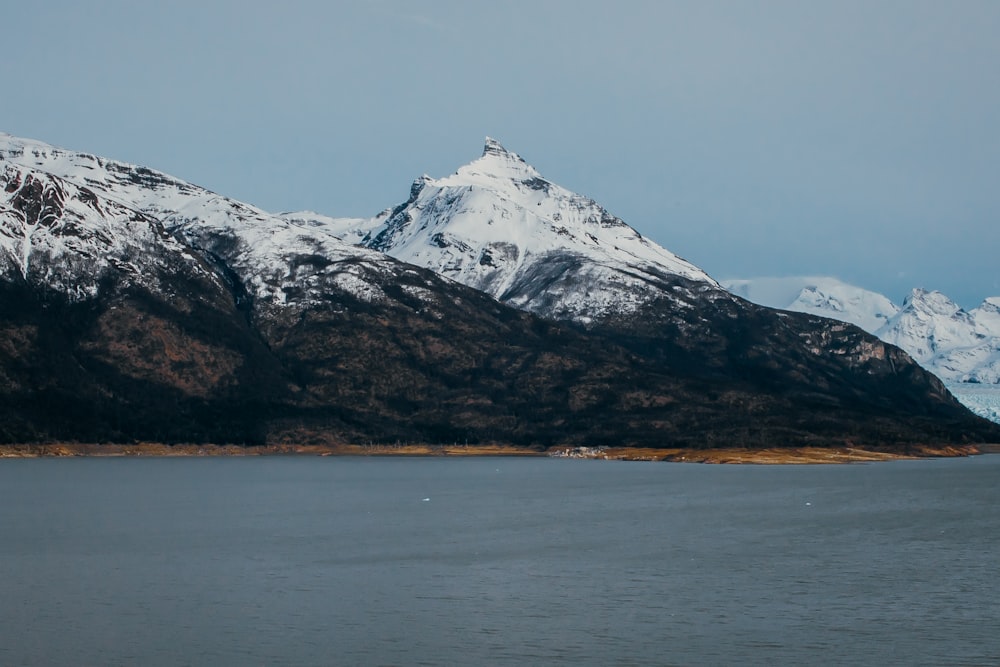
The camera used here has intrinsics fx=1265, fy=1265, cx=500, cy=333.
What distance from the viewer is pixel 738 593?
111375 mm

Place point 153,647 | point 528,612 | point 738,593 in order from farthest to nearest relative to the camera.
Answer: point 738,593, point 528,612, point 153,647

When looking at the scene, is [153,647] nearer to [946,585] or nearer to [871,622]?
[871,622]

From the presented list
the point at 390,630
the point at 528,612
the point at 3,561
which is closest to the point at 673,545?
the point at 528,612

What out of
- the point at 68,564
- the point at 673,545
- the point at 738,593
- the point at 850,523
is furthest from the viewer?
the point at 850,523

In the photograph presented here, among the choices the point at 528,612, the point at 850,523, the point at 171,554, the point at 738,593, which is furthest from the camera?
the point at 850,523

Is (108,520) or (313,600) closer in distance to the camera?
(313,600)

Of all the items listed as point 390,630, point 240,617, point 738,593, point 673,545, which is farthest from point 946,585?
point 240,617

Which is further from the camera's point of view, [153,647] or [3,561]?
[3,561]

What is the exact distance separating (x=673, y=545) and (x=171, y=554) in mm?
58383

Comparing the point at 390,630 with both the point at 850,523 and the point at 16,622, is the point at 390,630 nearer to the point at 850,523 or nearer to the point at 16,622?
the point at 16,622

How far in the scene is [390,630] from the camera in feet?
308

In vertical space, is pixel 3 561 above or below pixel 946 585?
below

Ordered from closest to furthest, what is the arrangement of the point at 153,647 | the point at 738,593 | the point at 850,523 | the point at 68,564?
the point at 153,647, the point at 738,593, the point at 68,564, the point at 850,523

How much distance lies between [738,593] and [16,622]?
59.7m
